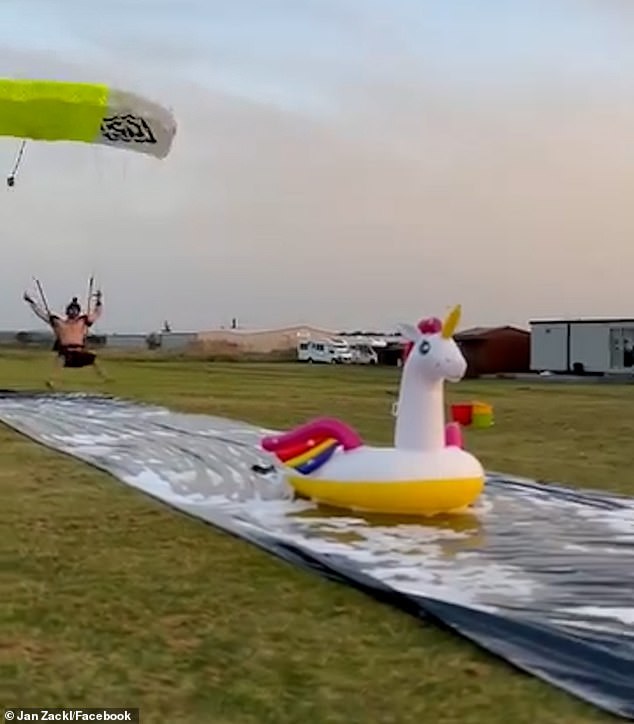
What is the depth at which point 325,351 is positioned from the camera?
4259 cm

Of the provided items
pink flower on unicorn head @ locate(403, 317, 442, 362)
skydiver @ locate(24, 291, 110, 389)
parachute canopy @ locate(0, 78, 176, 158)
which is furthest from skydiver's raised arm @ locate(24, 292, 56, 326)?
pink flower on unicorn head @ locate(403, 317, 442, 362)

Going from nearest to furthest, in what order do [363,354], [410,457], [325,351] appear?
[410,457], [325,351], [363,354]

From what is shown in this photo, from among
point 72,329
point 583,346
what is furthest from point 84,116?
point 583,346

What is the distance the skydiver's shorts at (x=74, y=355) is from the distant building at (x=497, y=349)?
19441mm

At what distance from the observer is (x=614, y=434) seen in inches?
456

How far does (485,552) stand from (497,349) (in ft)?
106

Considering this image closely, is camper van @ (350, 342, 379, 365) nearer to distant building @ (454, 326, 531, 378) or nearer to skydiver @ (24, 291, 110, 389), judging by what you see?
distant building @ (454, 326, 531, 378)

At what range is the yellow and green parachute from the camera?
9.63 m

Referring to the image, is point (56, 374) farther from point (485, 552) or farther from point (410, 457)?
point (485, 552)

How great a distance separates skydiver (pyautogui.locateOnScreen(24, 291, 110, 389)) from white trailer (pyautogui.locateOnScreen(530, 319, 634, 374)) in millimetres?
20239

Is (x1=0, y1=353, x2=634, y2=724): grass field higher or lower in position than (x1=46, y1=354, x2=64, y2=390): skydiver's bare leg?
lower

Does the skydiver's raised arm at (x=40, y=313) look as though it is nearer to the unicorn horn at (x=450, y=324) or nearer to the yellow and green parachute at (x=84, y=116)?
the yellow and green parachute at (x=84, y=116)

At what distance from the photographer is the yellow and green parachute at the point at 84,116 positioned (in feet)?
31.6

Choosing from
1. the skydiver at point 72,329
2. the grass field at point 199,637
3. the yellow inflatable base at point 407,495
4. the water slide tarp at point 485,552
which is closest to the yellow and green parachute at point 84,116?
the water slide tarp at point 485,552
